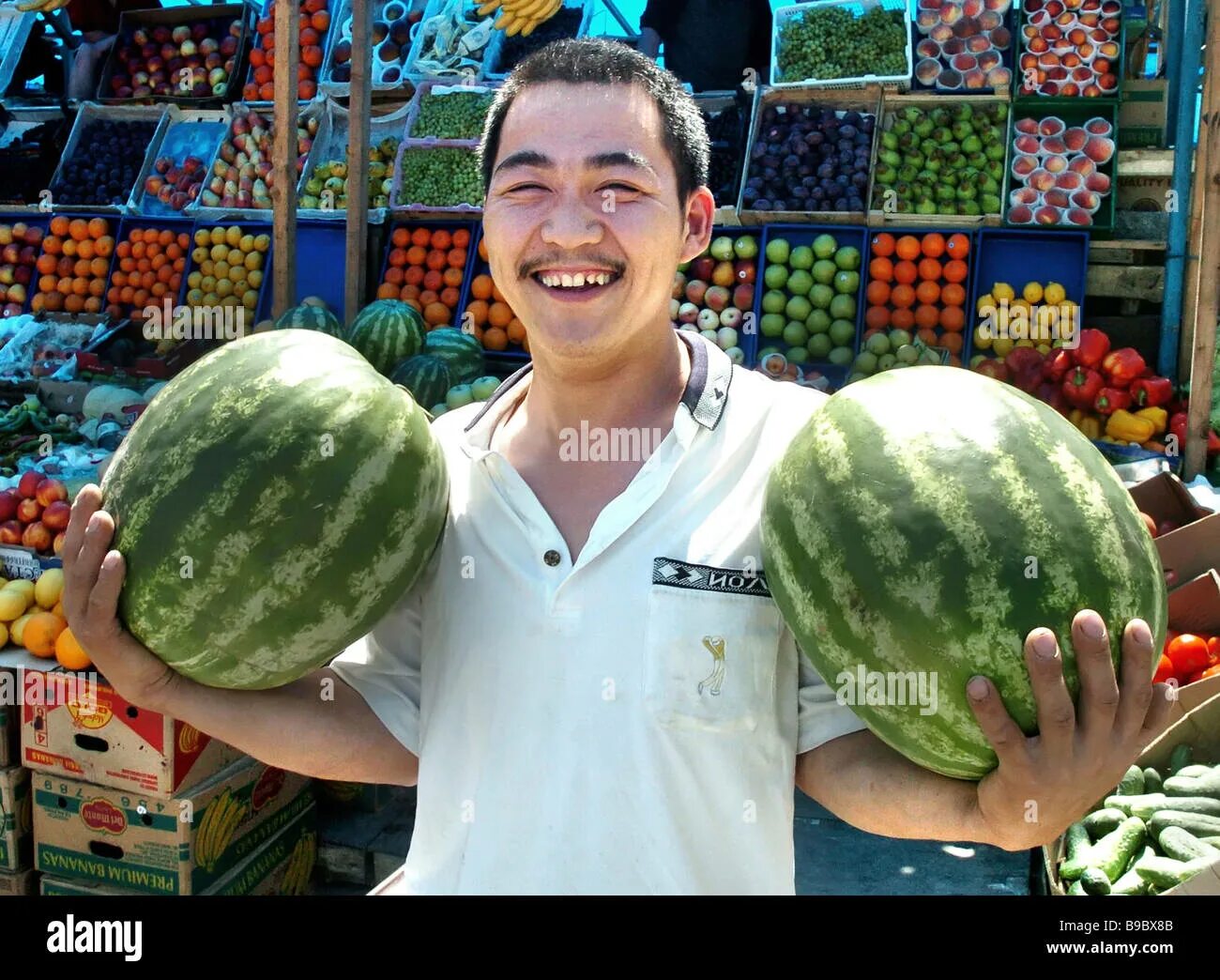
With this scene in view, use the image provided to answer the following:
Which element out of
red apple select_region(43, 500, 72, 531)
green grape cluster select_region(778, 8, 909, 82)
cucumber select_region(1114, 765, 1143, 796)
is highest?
green grape cluster select_region(778, 8, 909, 82)

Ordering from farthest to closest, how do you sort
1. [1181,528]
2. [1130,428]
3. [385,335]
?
[385,335], [1130,428], [1181,528]

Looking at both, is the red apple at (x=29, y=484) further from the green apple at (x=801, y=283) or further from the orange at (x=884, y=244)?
the orange at (x=884, y=244)

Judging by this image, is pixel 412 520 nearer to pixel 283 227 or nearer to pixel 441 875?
pixel 441 875

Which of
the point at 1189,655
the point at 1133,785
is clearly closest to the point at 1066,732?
the point at 1133,785

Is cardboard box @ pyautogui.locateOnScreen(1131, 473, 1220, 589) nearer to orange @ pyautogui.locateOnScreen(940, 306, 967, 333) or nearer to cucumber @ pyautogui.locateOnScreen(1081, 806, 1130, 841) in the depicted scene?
cucumber @ pyautogui.locateOnScreen(1081, 806, 1130, 841)

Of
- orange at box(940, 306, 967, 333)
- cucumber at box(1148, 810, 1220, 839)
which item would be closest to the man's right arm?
cucumber at box(1148, 810, 1220, 839)

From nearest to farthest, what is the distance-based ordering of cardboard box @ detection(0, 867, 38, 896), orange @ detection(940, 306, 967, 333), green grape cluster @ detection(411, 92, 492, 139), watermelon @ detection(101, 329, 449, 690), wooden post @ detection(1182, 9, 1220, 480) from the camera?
watermelon @ detection(101, 329, 449, 690), cardboard box @ detection(0, 867, 38, 896), wooden post @ detection(1182, 9, 1220, 480), orange @ detection(940, 306, 967, 333), green grape cluster @ detection(411, 92, 492, 139)

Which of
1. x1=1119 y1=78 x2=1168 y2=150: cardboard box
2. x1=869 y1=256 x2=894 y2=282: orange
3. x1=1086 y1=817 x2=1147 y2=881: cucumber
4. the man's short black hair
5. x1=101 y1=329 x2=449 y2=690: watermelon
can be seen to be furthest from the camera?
x1=1119 y1=78 x2=1168 y2=150: cardboard box

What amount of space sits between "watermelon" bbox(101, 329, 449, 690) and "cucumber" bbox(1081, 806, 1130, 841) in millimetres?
2861

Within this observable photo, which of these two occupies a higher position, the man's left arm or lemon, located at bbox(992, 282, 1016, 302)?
lemon, located at bbox(992, 282, 1016, 302)

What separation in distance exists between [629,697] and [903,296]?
5.54m

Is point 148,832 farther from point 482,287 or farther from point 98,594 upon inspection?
point 482,287

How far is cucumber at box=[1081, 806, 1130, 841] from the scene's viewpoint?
11.4 ft

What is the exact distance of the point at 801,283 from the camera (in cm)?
679
